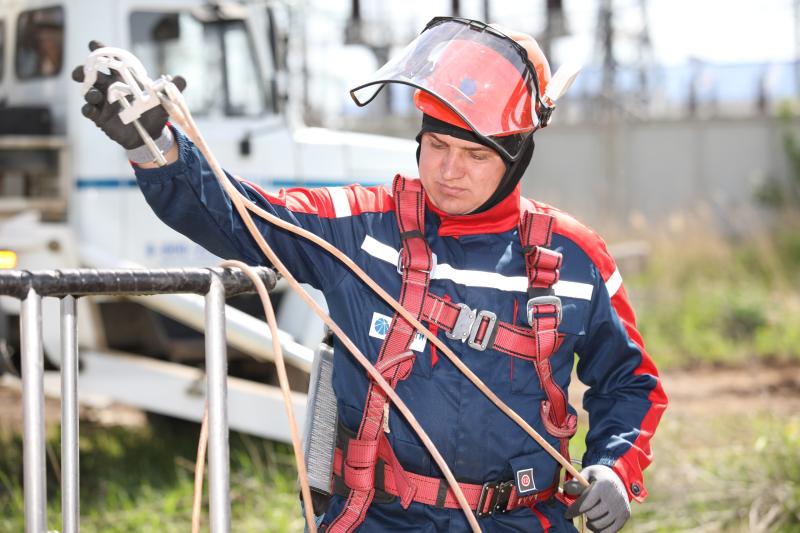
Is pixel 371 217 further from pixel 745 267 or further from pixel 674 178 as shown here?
pixel 674 178

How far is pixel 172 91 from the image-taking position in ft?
6.24

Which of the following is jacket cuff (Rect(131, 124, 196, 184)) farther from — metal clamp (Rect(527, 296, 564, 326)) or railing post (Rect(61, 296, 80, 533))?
metal clamp (Rect(527, 296, 564, 326))

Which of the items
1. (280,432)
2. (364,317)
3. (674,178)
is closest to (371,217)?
(364,317)

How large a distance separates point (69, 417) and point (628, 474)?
1200 millimetres

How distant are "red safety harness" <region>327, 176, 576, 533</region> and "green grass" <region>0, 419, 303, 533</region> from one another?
2.24 metres

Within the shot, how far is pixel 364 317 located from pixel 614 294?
580 millimetres

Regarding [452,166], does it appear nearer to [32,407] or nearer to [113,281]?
[113,281]

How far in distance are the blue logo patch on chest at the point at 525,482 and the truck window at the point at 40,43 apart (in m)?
4.26

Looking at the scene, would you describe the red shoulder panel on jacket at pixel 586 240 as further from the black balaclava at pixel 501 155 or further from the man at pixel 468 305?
the black balaclava at pixel 501 155

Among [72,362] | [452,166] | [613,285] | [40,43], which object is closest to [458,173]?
[452,166]

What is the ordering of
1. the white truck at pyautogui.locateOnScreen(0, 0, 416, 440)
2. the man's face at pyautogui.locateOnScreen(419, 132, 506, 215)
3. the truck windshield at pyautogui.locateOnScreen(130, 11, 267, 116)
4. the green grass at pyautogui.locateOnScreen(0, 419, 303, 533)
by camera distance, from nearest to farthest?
the man's face at pyautogui.locateOnScreen(419, 132, 506, 215)
the green grass at pyautogui.locateOnScreen(0, 419, 303, 533)
the white truck at pyautogui.locateOnScreen(0, 0, 416, 440)
the truck windshield at pyautogui.locateOnScreen(130, 11, 267, 116)

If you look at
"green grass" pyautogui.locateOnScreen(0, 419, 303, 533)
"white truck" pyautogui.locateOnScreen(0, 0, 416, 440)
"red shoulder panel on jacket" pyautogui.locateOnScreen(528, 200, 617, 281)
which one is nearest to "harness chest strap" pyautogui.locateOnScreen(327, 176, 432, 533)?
"red shoulder panel on jacket" pyautogui.locateOnScreen(528, 200, 617, 281)

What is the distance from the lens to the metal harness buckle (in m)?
2.23

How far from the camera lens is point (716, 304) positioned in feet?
32.9
